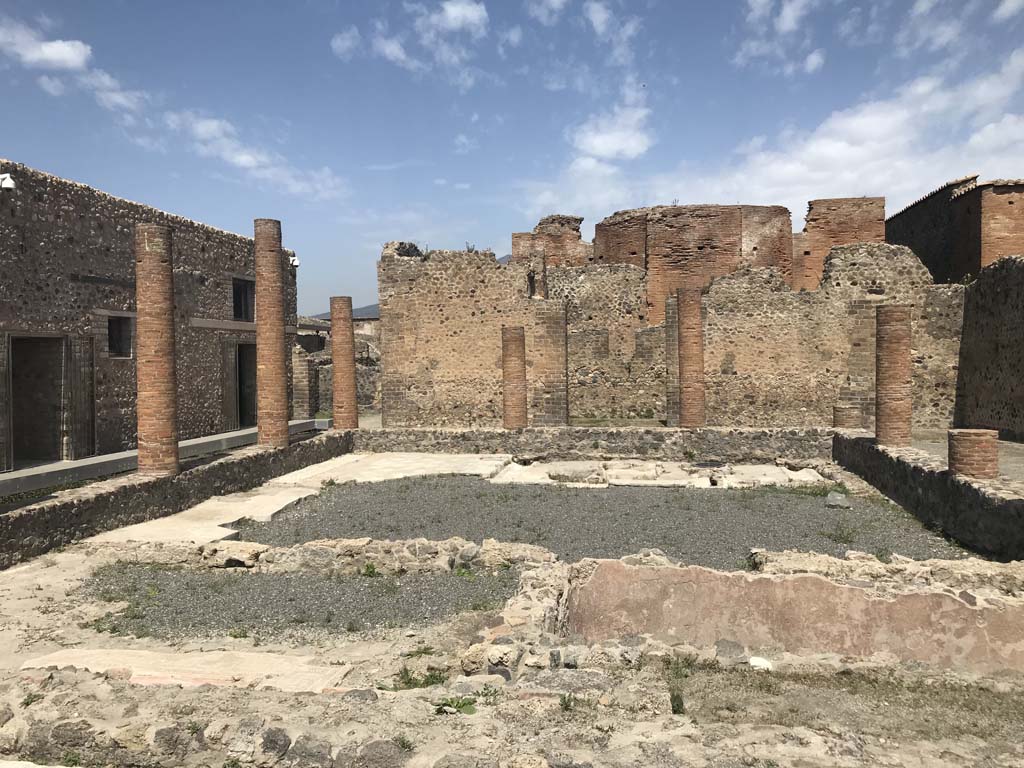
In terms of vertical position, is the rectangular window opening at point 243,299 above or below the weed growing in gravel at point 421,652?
above

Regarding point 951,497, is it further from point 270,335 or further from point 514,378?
point 270,335

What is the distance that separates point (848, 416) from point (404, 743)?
43.2ft

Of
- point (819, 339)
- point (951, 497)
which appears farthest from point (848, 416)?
point (951, 497)

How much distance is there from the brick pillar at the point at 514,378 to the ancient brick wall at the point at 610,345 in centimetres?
373

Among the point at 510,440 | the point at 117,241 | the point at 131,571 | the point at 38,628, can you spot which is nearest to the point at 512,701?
the point at 38,628

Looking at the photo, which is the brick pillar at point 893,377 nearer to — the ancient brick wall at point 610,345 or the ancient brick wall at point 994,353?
the ancient brick wall at point 994,353

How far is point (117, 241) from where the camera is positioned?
13.8 meters

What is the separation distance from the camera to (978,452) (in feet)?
26.9

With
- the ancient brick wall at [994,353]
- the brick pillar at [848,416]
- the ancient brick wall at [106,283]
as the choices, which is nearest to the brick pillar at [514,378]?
the brick pillar at [848,416]

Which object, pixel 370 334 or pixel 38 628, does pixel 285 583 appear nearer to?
pixel 38 628

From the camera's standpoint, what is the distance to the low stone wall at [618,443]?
14227mm

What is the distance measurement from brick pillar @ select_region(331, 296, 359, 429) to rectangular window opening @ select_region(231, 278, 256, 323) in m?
2.62

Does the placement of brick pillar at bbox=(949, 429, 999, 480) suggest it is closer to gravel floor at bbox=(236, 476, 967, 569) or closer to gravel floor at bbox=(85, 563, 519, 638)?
→ gravel floor at bbox=(236, 476, 967, 569)

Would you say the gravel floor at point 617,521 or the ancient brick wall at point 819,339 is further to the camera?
the ancient brick wall at point 819,339
